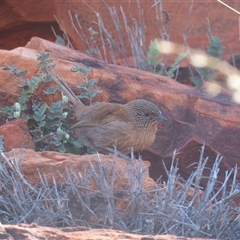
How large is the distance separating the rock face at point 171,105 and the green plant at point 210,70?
1.18m

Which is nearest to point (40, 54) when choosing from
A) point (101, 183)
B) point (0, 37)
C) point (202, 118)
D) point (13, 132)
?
point (13, 132)

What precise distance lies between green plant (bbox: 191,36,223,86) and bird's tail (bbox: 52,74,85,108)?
2162mm

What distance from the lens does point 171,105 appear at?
7.12m

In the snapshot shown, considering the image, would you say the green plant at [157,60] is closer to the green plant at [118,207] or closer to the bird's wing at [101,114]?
the bird's wing at [101,114]

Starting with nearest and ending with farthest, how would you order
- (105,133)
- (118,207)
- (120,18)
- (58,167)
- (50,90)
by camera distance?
(118,207), (58,167), (105,133), (50,90), (120,18)

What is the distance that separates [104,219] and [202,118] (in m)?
2.70

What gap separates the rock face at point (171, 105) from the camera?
678cm

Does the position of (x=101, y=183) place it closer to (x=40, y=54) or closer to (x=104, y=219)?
(x=104, y=219)

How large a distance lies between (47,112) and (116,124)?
66 centimetres

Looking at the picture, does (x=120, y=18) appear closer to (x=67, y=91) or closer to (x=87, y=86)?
(x=87, y=86)

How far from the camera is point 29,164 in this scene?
530 cm

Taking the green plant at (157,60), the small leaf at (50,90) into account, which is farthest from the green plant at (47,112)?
the green plant at (157,60)

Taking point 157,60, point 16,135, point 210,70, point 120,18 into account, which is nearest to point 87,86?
point 16,135

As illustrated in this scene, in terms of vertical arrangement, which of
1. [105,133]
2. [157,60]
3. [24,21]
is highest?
[24,21]
